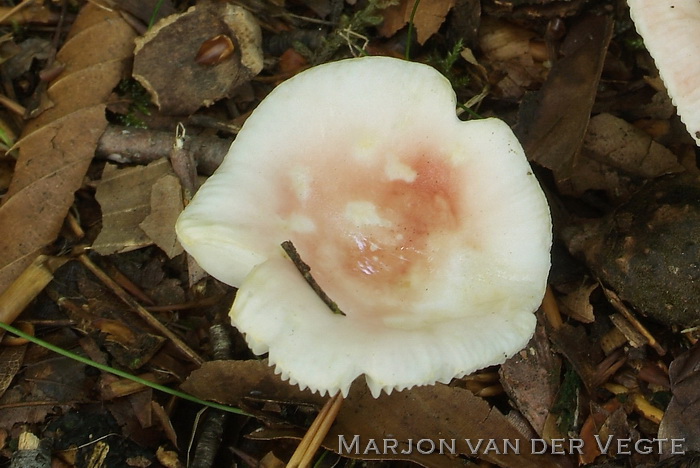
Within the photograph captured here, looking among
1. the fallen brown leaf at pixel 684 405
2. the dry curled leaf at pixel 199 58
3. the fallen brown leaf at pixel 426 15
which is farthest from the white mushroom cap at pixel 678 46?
the dry curled leaf at pixel 199 58

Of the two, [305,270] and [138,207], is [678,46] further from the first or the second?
[138,207]

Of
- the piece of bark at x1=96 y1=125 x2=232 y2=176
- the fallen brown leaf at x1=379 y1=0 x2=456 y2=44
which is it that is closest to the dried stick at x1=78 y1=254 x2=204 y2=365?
the piece of bark at x1=96 y1=125 x2=232 y2=176

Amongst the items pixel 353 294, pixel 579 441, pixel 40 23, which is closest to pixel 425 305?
pixel 353 294

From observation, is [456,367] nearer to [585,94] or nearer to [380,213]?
[380,213]

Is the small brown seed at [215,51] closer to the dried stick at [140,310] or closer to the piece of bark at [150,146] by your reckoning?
the piece of bark at [150,146]

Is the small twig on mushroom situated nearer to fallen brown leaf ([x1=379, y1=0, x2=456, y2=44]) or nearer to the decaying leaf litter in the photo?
the decaying leaf litter

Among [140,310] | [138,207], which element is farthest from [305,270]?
[138,207]
